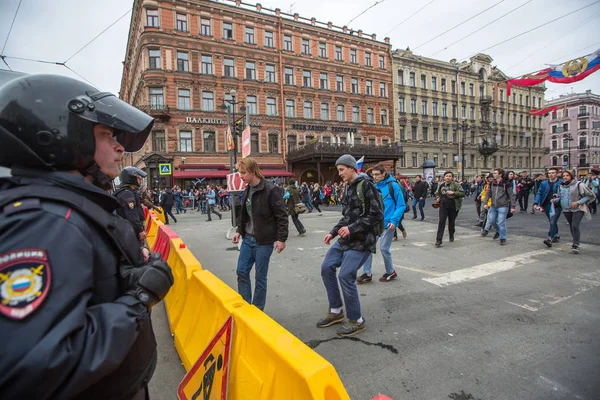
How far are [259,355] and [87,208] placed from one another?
1187 millimetres

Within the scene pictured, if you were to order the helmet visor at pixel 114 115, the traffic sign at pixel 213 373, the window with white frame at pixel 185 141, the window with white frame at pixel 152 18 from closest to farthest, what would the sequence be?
the helmet visor at pixel 114 115
the traffic sign at pixel 213 373
the window with white frame at pixel 152 18
the window with white frame at pixel 185 141

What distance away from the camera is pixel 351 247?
3352 mm

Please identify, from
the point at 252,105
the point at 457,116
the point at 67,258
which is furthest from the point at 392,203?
the point at 457,116

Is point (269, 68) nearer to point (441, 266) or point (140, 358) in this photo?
point (441, 266)

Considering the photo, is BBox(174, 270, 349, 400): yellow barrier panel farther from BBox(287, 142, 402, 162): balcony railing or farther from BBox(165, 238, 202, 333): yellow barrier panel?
BBox(287, 142, 402, 162): balcony railing

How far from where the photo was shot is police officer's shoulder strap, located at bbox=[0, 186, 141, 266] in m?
0.89

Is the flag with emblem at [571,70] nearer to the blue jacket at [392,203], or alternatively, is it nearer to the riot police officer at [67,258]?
the blue jacket at [392,203]

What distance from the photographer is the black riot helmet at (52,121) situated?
3.31 ft

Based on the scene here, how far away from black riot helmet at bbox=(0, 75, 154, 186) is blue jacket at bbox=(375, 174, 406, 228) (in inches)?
187

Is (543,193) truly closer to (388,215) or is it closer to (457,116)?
(388,215)

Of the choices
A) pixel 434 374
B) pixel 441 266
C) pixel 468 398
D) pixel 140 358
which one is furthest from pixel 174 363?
pixel 441 266

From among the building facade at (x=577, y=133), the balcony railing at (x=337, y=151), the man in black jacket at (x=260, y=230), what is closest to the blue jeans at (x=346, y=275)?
the man in black jacket at (x=260, y=230)

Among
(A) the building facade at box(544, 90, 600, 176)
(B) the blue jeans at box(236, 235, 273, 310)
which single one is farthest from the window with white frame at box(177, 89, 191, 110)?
(A) the building facade at box(544, 90, 600, 176)

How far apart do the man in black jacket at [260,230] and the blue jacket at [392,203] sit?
2.43 m
